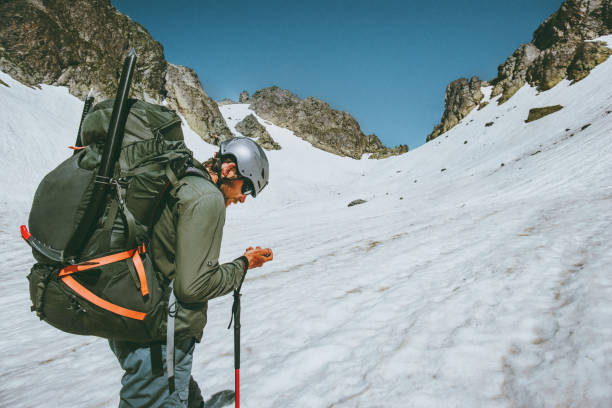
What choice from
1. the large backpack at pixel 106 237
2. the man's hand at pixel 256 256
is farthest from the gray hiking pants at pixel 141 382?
the man's hand at pixel 256 256

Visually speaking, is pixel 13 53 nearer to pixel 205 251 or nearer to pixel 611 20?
pixel 205 251

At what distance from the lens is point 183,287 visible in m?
1.85

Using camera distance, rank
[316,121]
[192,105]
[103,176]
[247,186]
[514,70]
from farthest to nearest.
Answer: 1. [316,121]
2. [192,105]
3. [514,70]
4. [247,186]
5. [103,176]

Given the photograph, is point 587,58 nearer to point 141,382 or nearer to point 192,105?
point 141,382

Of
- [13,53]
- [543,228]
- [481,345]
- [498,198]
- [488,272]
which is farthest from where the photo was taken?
[13,53]

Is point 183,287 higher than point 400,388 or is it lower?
higher

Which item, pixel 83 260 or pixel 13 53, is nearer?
pixel 83 260

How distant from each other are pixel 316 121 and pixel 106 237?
107m

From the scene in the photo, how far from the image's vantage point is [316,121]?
10469 cm

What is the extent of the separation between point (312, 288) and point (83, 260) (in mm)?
4479

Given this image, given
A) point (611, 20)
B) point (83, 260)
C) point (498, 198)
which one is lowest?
point (498, 198)

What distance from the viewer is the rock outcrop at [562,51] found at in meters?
33.9

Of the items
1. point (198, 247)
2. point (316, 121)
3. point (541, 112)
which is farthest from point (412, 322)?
point (316, 121)

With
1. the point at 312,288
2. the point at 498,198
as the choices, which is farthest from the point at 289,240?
the point at 498,198
